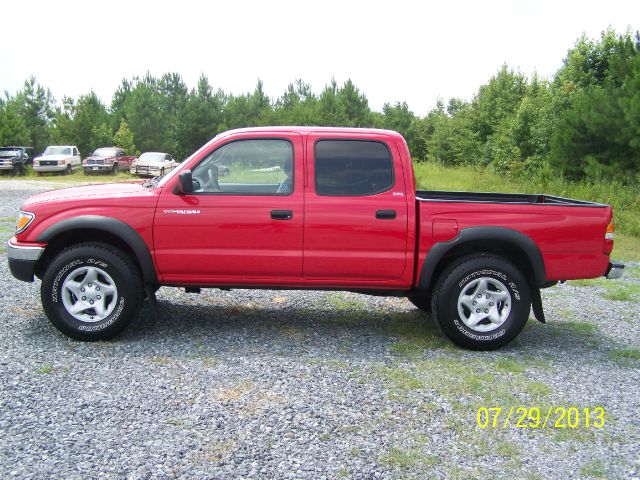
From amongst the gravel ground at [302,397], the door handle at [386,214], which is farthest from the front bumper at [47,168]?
the door handle at [386,214]

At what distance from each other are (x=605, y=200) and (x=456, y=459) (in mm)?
16841

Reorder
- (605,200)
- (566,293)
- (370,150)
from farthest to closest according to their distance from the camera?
1. (605,200)
2. (566,293)
3. (370,150)

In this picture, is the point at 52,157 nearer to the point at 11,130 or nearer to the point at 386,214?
the point at 11,130

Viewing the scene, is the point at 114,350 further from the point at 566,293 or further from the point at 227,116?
the point at 227,116

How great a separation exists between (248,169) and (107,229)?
4.40ft

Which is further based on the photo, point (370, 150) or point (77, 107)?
point (77, 107)

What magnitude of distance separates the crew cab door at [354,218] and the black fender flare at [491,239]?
0.79 ft

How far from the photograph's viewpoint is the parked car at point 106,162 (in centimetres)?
3656

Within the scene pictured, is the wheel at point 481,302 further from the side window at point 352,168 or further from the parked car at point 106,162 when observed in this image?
the parked car at point 106,162

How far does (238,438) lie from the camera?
12.6 feet

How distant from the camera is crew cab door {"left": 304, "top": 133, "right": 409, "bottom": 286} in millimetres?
5504

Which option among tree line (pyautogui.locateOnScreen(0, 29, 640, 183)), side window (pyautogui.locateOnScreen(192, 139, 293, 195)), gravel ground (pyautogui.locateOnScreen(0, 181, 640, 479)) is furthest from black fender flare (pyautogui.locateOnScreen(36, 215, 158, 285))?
tree line (pyautogui.locateOnScreen(0, 29, 640, 183))

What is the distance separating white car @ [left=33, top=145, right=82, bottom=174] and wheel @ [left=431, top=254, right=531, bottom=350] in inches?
1350

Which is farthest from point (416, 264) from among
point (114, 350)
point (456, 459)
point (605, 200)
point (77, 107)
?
point (77, 107)
